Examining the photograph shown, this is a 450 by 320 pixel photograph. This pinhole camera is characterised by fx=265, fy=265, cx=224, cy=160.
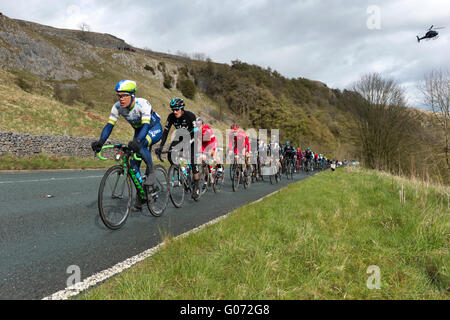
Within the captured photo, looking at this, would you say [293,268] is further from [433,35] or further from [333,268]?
[433,35]

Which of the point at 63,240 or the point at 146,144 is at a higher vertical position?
the point at 146,144

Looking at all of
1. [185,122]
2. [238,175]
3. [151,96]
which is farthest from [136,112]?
[151,96]

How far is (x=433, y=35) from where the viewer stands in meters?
15.7

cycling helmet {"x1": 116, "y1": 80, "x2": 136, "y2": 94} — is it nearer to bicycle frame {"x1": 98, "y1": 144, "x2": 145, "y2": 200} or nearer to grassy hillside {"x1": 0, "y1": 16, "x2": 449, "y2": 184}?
bicycle frame {"x1": 98, "y1": 144, "x2": 145, "y2": 200}

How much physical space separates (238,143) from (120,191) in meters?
6.19

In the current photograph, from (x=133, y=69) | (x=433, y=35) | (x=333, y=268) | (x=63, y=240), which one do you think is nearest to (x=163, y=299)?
(x=333, y=268)

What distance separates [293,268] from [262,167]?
11.1m

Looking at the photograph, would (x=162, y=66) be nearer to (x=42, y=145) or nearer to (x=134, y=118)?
(x=42, y=145)

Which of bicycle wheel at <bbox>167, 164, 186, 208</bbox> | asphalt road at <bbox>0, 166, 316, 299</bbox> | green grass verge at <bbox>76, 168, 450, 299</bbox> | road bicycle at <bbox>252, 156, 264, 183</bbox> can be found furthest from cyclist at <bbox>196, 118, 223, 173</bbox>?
road bicycle at <bbox>252, 156, 264, 183</bbox>

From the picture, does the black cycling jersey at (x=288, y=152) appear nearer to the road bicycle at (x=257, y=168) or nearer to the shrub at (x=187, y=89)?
the road bicycle at (x=257, y=168)

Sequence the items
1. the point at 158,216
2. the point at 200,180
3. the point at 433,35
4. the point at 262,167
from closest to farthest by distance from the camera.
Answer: the point at 158,216
the point at 200,180
the point at 262,167
the point at 433,35

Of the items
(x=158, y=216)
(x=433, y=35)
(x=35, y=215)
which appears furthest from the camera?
(x=433, y=35)

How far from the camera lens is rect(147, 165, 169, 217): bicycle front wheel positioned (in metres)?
5.02

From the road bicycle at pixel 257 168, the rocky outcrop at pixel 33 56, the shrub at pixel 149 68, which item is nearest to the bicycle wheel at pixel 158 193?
the road bicycle at pixel 257 168
